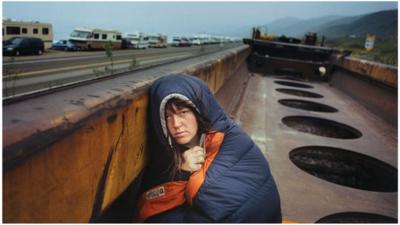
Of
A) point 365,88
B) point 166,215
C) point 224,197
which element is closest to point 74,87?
point 166,215

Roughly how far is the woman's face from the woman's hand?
0.13ft

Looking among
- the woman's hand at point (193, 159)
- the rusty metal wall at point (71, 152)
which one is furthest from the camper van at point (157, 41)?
the rusty metal wall at point (71, 152)

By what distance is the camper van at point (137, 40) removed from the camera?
174 ft

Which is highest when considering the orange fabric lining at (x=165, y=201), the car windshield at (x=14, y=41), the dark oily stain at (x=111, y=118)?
the dark oily stain at (x=111, y=118)

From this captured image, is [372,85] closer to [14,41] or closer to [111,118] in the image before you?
[111,118]

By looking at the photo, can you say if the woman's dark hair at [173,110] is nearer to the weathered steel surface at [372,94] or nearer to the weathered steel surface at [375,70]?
the weathered steel surface at [372,94]

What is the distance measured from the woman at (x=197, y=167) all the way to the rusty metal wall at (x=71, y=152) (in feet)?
0.55

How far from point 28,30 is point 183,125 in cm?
3860

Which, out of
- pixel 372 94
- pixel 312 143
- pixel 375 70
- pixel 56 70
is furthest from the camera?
pixel 56 70

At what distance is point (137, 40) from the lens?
192ft

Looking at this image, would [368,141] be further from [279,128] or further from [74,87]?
[74,87]

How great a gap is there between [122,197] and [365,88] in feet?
30.7

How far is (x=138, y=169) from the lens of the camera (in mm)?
2455

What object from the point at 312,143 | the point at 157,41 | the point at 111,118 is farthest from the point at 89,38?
the point at 111,118
